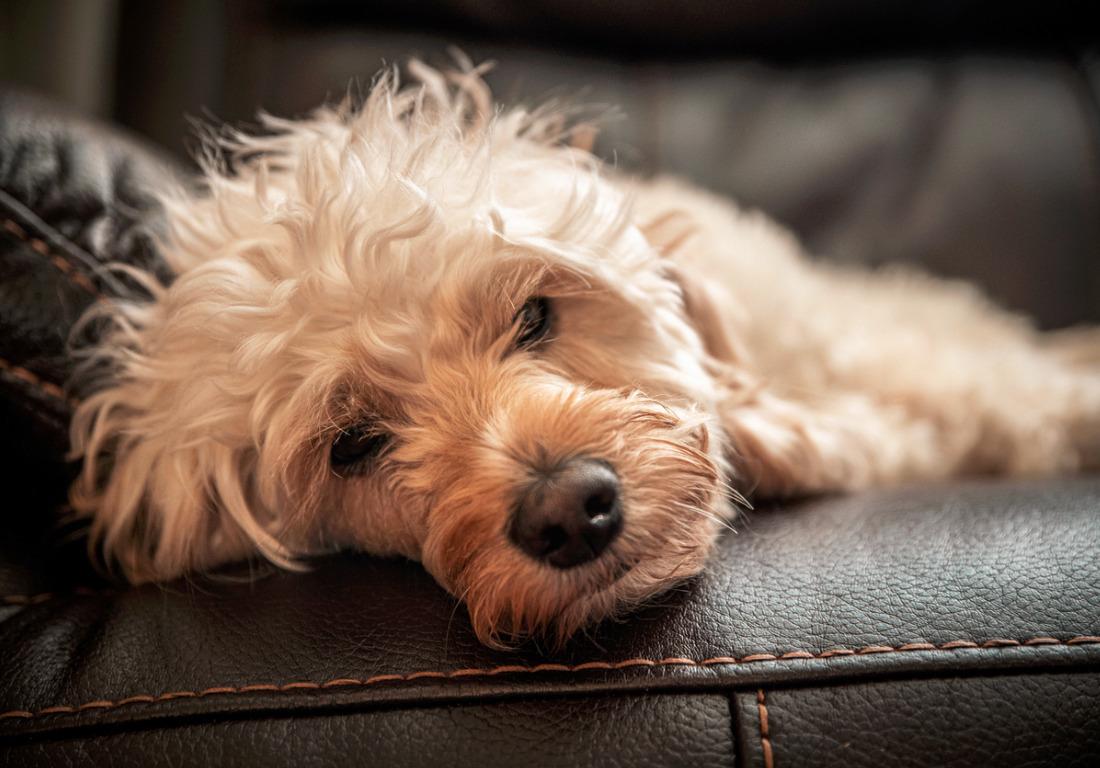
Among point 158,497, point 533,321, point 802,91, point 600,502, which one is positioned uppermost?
point 802,91

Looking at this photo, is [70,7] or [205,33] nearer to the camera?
[205,33]

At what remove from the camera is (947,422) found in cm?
160

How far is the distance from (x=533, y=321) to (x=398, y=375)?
22 cm

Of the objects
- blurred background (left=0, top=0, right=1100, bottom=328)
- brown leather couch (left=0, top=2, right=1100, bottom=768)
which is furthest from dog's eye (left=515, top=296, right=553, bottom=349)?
blurred background (left=0, top=0, right=1100, bottom=328)

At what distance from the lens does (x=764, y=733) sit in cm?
76

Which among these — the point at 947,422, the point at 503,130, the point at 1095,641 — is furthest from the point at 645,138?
the point at 1095,641

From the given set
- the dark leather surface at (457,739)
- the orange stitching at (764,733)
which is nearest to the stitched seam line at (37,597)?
the dark leather surface at (457,739)

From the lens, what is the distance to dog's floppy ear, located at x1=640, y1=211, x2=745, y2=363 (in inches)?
53.7

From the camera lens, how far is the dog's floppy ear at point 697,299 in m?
1.36

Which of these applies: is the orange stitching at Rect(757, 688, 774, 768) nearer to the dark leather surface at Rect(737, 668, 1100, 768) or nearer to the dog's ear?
the dark leather surface at Rect(737, 668, 1100, 768)

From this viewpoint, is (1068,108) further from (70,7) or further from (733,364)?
(70,7)

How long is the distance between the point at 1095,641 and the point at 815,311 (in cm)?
113

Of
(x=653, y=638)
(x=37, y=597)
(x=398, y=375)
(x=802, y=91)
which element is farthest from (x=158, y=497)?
(x=802, y=91)

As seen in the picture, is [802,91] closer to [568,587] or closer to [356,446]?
[356,446]
